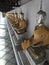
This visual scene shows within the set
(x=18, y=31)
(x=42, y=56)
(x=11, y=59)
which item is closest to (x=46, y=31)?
(x=42, y=56)

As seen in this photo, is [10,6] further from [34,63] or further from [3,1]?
[34,63]

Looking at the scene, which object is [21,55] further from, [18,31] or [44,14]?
[44,14]

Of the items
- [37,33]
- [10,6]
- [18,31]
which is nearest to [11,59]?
[18,31]

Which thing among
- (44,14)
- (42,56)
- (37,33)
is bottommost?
(42,56)

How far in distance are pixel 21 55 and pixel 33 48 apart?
1.46 ft

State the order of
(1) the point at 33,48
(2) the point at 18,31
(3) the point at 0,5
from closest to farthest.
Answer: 1. (1) the point at 33,48
2. (3) the point at 0,5
3. (2) the point at 18,31

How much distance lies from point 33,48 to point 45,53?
0.31 ft

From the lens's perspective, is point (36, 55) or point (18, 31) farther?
point (18, 31)

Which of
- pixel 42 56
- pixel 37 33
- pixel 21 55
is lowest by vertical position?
pixel 21 55

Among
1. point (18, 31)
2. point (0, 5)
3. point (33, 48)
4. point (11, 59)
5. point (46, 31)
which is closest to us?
point (46, 31)

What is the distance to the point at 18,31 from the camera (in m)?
1.93

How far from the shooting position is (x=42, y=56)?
114cm

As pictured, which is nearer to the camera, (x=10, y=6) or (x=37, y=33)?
(x=37, y=33)

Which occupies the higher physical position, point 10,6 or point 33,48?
point 10,6
